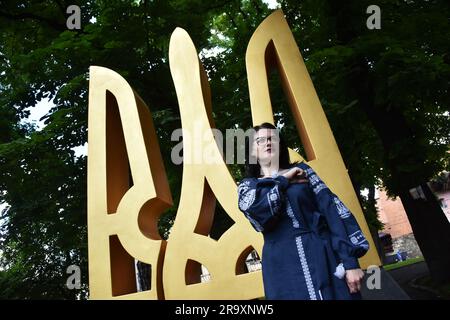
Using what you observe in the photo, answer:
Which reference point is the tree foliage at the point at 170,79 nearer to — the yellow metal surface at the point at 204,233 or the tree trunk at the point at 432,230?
the tree trunk at the point at 432,230

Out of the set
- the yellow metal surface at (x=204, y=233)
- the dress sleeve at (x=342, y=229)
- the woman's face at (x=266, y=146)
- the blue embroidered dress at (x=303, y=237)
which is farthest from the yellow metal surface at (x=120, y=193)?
the dress sleeve at (x=342, y=229)

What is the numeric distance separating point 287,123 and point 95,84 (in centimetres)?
403

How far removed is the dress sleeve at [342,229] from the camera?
7.28 feet

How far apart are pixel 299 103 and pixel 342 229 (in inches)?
75.4

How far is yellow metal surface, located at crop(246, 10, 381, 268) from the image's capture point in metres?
3.61

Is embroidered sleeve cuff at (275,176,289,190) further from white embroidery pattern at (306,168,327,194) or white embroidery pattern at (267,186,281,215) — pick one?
white embroidery pattern at (306,168,327,194)

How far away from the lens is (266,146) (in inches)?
102

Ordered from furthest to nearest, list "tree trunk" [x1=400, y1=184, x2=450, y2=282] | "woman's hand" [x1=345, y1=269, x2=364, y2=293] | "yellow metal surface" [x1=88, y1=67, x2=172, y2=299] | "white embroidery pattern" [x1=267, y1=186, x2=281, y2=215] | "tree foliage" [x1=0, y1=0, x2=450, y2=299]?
1. "tree trunk" [x1=400, y1=184, x2=450, y2=282]
2. "tree foliage" [x1=0, y1=0, x2=450, y2=299]
3. "yellow metal surface" [x1=88, y1=67, x2=172, y2=299]
4. "white embroidery pattern" [x1=267, y1=186, x2=281, y2=215]
5. "woman's hand" [x1=345, y1=269, x2=364, y2=293]

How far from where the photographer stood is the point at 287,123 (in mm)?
7695

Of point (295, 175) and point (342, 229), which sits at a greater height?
point (295, 175)

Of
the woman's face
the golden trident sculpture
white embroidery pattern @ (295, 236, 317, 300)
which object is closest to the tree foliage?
the golden trident sculpture

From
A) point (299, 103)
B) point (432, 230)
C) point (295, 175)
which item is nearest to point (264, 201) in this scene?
point (295, 175)

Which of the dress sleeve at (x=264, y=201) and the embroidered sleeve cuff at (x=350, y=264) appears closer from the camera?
the embroidered sleeve cuff at (x=350, y=264)

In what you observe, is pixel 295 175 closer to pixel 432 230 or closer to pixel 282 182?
pixel 282 182
